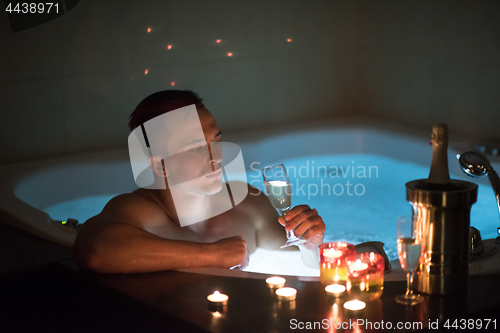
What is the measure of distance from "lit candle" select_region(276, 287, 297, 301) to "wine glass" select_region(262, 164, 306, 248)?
0.26m

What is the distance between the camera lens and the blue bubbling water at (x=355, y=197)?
2.25m

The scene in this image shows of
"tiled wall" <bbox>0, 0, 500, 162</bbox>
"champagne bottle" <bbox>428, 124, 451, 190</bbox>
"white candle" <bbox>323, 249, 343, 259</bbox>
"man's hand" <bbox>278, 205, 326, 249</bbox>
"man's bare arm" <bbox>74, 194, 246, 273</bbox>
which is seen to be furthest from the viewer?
"tiled wall" <bbox>0, 0, 500, 162</bbox>

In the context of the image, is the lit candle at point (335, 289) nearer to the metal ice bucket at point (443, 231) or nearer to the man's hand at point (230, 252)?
the metal ice bucket at point (443, 231)

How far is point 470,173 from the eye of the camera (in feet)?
4.39

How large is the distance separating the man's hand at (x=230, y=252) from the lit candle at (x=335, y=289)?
0.28 meters

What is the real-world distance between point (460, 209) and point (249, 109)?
2.10 m

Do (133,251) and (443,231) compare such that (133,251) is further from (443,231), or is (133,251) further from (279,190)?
(443,231)

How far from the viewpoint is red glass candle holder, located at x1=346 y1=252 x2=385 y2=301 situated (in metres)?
0.97

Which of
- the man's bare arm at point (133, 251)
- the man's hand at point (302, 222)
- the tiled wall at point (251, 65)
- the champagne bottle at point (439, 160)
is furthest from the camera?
the tiled wall at point (251, 65)

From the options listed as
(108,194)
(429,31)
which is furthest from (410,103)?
(108,194)

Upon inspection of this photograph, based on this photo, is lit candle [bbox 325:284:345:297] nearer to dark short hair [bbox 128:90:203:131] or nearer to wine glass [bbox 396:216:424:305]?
wine glass [bbox 396:216:424:305]

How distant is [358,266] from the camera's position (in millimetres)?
972

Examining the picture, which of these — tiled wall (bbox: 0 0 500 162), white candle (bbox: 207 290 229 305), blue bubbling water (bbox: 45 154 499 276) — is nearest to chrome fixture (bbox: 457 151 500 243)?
white candle (bbox: 207 290 229 305)

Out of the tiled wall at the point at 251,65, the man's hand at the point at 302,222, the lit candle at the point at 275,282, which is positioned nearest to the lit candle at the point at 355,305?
the lit candle at the point at 275,282
